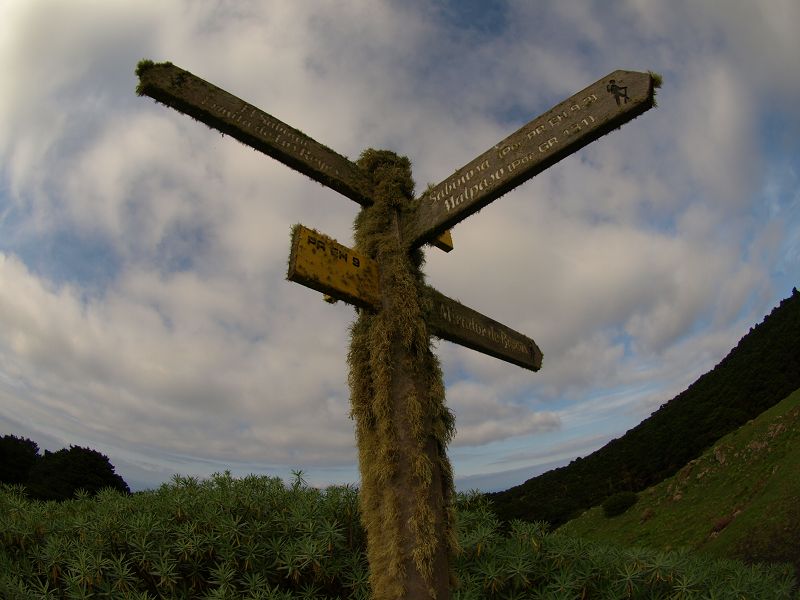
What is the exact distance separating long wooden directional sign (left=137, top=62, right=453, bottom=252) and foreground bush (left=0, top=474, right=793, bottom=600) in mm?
3618

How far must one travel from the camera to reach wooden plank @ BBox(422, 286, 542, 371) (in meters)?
3.72

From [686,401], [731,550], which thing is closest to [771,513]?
[731,550]

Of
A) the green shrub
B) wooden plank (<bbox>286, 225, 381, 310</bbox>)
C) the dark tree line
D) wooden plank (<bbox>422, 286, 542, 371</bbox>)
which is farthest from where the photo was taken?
the green shrub

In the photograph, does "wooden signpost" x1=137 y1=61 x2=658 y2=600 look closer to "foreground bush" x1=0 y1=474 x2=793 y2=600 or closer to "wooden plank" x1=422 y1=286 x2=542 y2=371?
"wooden plank" x1=422 y1=286 x2=542 y2=371

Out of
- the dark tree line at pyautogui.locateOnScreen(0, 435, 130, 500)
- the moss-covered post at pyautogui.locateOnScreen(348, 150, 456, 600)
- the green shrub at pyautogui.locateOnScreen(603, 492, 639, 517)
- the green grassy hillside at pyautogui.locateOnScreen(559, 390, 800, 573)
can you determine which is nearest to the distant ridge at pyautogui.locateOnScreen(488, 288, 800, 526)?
the green shrub at pyautogui.locateOnScreen(603, 492, 639, 517)

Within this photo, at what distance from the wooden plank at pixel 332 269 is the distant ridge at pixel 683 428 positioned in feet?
97.1

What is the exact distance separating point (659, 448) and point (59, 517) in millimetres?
39065

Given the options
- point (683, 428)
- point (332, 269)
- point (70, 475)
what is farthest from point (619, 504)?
point (332, 269)

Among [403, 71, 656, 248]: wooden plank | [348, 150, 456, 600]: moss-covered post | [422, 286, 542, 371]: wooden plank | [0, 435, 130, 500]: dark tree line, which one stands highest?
[403, 71, 656, 248]: wooden plank

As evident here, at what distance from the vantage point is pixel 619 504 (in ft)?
93.0

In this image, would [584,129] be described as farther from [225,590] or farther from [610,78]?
[225,590]

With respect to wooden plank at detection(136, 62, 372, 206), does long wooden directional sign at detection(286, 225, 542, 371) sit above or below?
below

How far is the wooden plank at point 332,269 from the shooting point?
3.13 metres

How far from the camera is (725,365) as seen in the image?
44031mm
